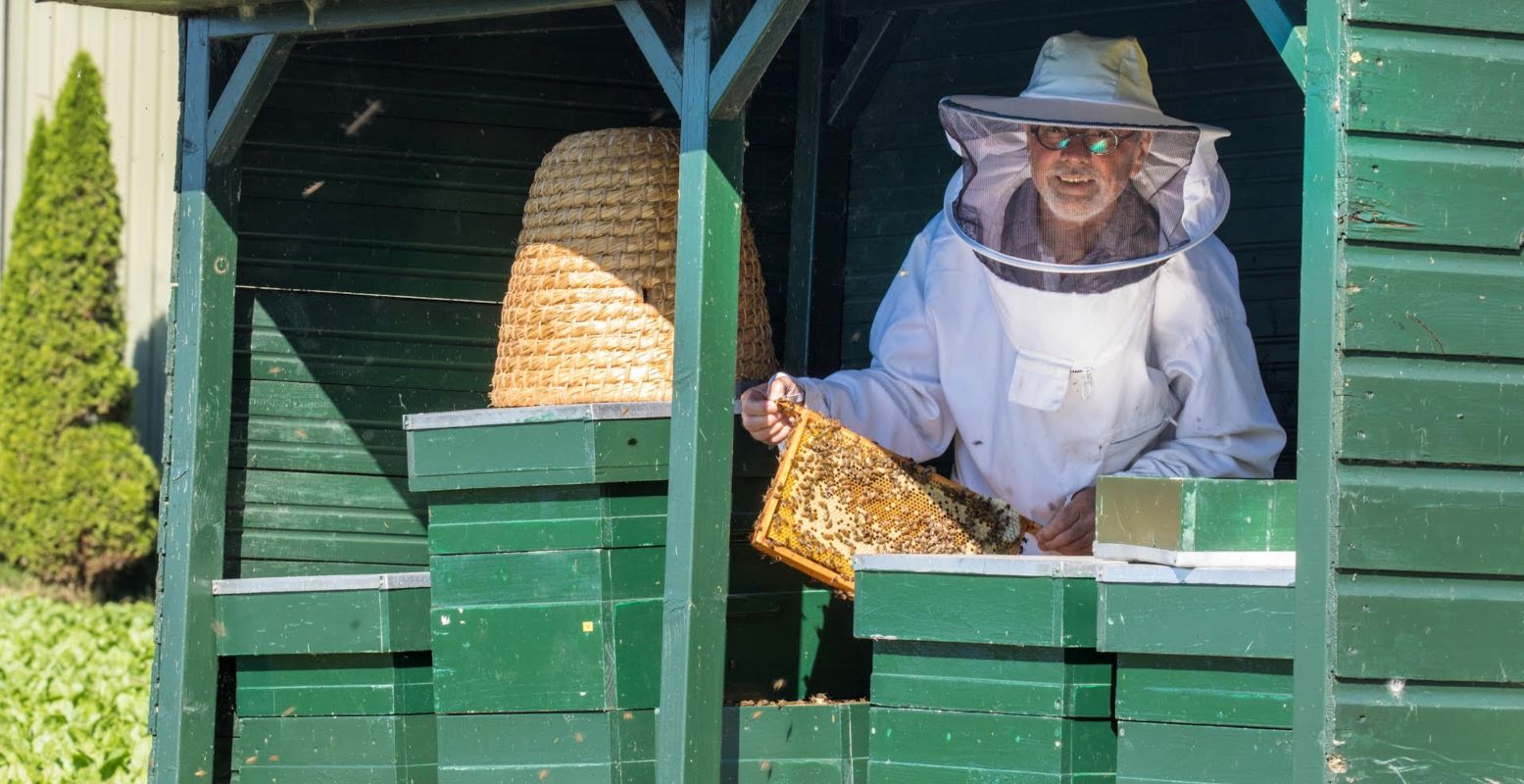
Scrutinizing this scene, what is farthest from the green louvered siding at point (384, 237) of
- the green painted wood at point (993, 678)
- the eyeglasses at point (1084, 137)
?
the green painted wood at point (993, 678)

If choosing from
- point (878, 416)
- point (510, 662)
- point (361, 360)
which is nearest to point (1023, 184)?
point (878, 416)

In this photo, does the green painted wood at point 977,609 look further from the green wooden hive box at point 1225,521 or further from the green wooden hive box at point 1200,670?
the green wooden hive box at point 1225,521

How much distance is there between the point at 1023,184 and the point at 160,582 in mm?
2539

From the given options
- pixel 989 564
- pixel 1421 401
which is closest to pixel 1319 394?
pixel 1421 401

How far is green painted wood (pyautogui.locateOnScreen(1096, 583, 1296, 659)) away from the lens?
3207 mm

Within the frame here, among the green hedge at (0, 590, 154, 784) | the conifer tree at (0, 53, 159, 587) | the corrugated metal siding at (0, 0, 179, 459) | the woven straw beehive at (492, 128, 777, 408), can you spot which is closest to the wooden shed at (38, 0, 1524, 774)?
the woven straw beehive at (492, 128, 777, 408)

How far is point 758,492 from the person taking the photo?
176 inches

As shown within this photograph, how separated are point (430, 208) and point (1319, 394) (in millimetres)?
3079

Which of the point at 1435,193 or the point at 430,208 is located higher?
the point at 430,208

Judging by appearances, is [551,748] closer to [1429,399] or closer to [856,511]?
[856,511]

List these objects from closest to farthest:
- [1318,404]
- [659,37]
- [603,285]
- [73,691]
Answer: [1318,404]
[659,37]
[603,285]
[73,691]

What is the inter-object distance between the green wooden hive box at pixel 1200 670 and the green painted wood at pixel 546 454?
1.09 metres

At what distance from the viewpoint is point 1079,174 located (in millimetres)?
4203

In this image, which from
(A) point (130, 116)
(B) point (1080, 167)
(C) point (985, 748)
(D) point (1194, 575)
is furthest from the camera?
(A) point (130, 116)
